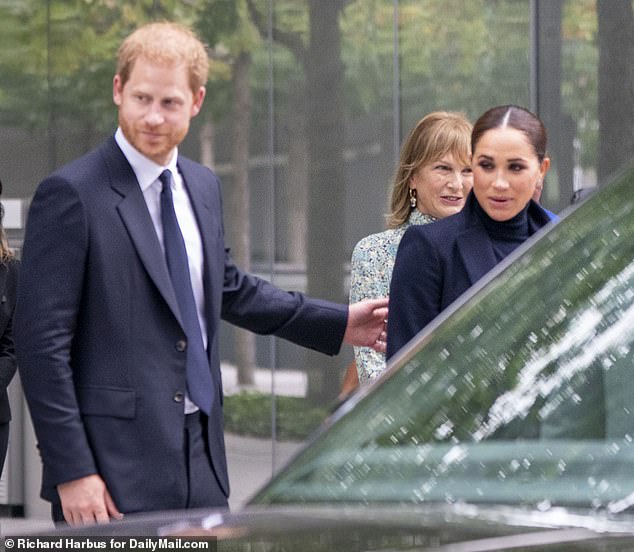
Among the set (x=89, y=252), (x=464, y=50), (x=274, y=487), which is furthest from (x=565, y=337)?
(x=464, y=50)

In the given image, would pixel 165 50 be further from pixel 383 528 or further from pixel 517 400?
pixel 383 528

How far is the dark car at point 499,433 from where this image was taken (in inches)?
93.7

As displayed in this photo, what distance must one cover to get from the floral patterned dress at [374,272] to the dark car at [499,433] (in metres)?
2.42

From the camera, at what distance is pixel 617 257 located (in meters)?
2.88

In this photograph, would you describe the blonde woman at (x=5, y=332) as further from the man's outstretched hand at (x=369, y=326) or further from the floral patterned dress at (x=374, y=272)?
the man's outstretched hand at (x=369, y=326)

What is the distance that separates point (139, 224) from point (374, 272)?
1623mm

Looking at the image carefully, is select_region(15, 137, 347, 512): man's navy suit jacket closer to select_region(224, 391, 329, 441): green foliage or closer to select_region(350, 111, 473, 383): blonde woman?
select_region(350, 111, 473, 383): blonde woman

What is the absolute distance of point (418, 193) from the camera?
545 centimetres

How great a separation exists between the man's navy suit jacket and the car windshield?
1.14 meters

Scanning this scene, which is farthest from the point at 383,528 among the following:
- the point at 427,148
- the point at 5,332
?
the point at 5,332

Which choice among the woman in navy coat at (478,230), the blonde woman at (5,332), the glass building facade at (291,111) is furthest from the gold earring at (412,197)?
the glass building facade at (291,111)

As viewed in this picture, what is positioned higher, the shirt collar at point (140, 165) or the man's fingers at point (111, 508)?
the shirt collar at point (140, 165)

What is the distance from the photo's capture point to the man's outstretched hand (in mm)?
4695

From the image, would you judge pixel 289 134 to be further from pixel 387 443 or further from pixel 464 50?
pixel 387 443
